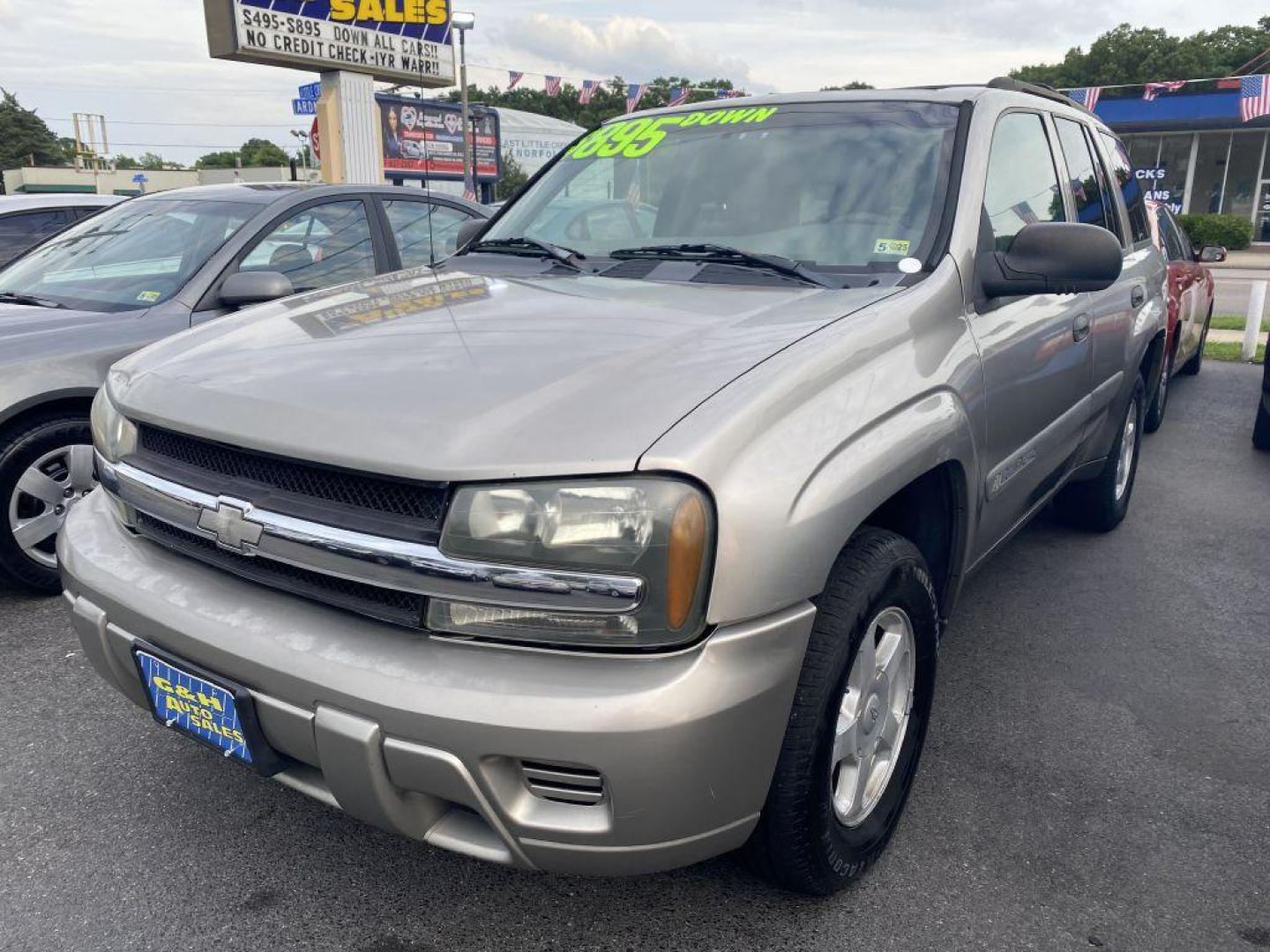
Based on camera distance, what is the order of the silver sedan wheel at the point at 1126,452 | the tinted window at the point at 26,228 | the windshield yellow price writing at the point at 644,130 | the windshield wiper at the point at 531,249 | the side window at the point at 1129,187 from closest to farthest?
the windshield wiper at the point at 531,249
the windshield yellow price writing at the point at 644,130
the side window at the point at 1129,187
the silver sedan wheel at the point at 1126,452
the tinted window at the point at 26,228

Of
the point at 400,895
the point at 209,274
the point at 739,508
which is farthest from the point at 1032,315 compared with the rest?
the point at 209,274

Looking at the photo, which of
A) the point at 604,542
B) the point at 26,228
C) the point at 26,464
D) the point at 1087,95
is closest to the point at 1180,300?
the point at 604,542

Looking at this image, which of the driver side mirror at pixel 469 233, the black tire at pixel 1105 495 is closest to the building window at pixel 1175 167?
the black tire at pixel 1105 495

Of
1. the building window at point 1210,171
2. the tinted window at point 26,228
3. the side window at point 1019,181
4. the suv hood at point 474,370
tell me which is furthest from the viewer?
the building window at point 1210,171

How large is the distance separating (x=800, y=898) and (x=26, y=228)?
23.4ft

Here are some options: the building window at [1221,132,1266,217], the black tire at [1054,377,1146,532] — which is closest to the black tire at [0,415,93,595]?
the black tire at [1054,377,1146,532]

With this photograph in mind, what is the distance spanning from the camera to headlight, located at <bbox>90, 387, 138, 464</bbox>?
2.28 metres

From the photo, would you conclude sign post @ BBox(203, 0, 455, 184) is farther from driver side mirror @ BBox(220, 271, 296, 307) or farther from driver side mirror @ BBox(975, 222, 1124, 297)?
driver side mirror @ BBox(975, 222, 1124, 297)

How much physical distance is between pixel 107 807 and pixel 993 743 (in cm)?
242

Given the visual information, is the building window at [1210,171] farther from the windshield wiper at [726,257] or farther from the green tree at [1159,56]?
the windshield wiper at [726,257]

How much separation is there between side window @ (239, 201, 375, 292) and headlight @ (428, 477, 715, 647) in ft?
10.0

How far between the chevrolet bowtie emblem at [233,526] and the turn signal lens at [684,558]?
81cm

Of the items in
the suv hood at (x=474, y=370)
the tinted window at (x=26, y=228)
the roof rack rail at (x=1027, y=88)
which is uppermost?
Result: the roof rack rail at (x=1027, y=88)

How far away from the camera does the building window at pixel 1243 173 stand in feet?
108
